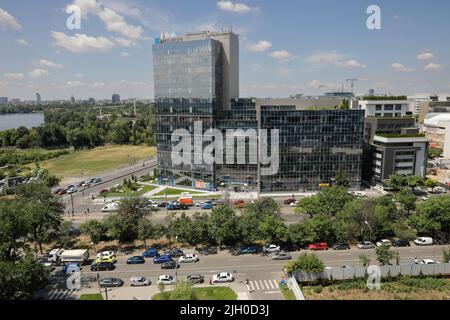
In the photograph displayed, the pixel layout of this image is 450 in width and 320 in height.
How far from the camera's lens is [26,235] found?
98.6 ft

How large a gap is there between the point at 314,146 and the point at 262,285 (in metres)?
31.8

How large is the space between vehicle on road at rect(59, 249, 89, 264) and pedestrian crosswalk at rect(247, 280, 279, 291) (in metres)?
16.8

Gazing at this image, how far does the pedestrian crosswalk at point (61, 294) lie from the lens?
1005 inches

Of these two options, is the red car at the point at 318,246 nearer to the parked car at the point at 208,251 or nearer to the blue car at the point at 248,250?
the blue car at the point at 248,250

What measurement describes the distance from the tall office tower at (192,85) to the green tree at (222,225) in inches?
904

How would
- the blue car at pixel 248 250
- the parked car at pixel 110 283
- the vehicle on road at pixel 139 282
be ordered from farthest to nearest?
the blue car at pixel 248 250, the vehicle on road at pixel 139 282, the parked car at pixel 110 283

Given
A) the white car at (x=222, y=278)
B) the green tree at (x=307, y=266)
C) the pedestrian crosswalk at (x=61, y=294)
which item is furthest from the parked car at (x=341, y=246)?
the pedestrian crosswalk at (x=61, y=294)

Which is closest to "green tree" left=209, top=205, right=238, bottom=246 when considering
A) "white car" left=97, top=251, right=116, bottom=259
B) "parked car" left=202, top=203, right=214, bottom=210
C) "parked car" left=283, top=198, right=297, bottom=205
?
"white car" left=97, top=251, right=116, bottom=259

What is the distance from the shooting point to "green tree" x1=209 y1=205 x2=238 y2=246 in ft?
108
